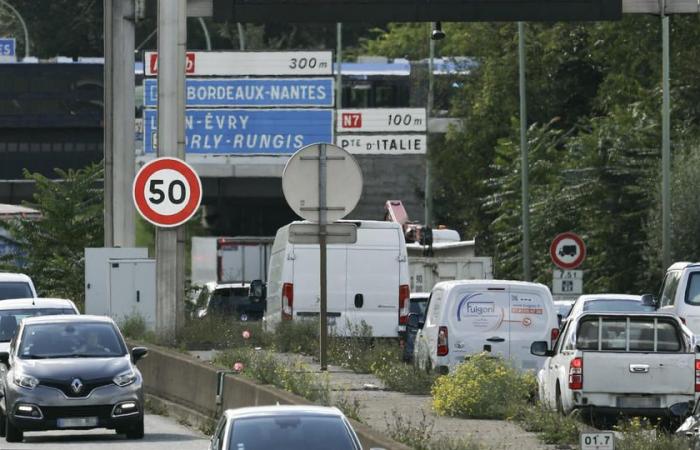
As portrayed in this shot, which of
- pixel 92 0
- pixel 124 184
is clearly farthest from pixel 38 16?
pixel 124 184

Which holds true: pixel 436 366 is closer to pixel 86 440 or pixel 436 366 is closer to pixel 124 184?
pixel 86 440

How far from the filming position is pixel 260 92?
4225 cm

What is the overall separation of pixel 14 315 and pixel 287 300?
670 cm

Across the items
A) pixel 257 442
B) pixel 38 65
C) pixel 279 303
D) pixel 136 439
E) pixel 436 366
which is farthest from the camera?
pixel 38 65

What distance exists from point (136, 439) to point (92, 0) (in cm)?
7974

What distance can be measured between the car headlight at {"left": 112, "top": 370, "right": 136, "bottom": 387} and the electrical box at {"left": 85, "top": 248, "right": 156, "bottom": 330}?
857 cm

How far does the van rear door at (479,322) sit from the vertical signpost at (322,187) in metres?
2.77

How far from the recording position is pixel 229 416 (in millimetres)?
12867

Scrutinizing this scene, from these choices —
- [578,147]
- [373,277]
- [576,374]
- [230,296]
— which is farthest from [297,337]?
[578,147]

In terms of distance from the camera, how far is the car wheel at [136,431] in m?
21.0

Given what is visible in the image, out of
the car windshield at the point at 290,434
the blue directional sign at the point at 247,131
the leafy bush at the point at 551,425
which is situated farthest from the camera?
the blue directional sign at the point at 247,131

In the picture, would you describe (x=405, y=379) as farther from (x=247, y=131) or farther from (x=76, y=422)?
(x=247, y=131)

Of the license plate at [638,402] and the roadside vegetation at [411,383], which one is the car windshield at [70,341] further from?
the license plate at [638,402]

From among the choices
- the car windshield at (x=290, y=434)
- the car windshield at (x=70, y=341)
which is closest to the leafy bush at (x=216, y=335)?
the car windshield at (x=70, y=341)
